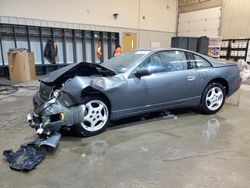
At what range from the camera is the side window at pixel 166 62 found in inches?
134

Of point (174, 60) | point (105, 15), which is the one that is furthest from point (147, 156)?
point (105, 15)

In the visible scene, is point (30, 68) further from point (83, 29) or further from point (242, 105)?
point (242, 105)

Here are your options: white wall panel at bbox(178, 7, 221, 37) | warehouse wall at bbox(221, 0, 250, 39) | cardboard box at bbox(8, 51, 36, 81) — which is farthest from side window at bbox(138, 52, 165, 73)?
white wall panel at bbox(178, 7, 221, 37)

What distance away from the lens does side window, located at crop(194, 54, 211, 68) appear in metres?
3.86

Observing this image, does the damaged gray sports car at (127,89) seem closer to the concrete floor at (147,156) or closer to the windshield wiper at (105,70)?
the windshield wiper at (105,70)

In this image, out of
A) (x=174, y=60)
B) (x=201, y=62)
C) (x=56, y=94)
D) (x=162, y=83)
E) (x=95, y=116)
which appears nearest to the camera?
(x=56, y=94)

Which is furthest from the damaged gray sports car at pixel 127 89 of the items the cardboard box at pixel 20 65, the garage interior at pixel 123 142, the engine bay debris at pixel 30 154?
the cardboard box at pixel 20 65

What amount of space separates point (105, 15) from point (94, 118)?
30.3 feet

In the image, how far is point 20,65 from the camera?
789 centimetres

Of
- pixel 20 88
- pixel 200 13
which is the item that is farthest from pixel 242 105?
pixel 200 13

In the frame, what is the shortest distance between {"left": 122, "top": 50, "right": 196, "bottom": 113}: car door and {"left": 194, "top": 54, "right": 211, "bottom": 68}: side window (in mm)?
241

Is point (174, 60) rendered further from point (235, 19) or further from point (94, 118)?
point (235, 19)

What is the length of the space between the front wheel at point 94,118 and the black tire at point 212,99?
1.88 meters

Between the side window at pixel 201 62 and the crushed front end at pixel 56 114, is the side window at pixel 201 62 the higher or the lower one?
the higher one
